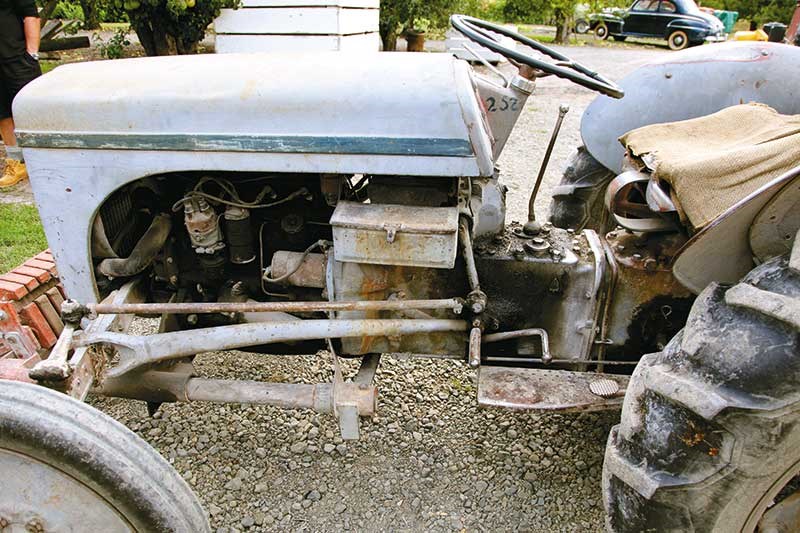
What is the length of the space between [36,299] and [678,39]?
19064 millimetres

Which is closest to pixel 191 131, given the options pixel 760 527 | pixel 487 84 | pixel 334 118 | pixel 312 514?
pixel 334 118

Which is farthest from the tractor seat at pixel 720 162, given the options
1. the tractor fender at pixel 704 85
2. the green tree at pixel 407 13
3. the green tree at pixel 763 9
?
the green tree at pixel 763 9

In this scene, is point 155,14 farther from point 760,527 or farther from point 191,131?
point 760,527

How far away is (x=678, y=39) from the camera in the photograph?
17625 millimetres

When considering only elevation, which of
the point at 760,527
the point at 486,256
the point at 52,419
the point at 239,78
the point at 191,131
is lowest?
the point at 760,527

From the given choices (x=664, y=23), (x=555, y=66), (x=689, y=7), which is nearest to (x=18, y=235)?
(x=555, y=66)

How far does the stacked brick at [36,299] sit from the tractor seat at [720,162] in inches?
81.3

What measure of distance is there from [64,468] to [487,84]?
1.63 meters

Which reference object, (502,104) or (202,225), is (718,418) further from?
(202,225)

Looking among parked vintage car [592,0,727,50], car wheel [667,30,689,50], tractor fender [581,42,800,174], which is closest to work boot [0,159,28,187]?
tractor fender [581,42,800,174]

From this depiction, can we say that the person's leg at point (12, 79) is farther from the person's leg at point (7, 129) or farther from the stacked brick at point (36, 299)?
the stacked brick at point (36, 299)

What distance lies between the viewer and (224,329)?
188 centimetres

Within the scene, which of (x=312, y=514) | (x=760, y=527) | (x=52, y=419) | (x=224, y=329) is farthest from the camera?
(x=312, y=514)

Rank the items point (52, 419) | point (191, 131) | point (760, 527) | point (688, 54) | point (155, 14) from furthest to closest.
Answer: point (155, 14) → point (688, 54) → point (191, 131) → point (760, 527) → point (52, 419)
